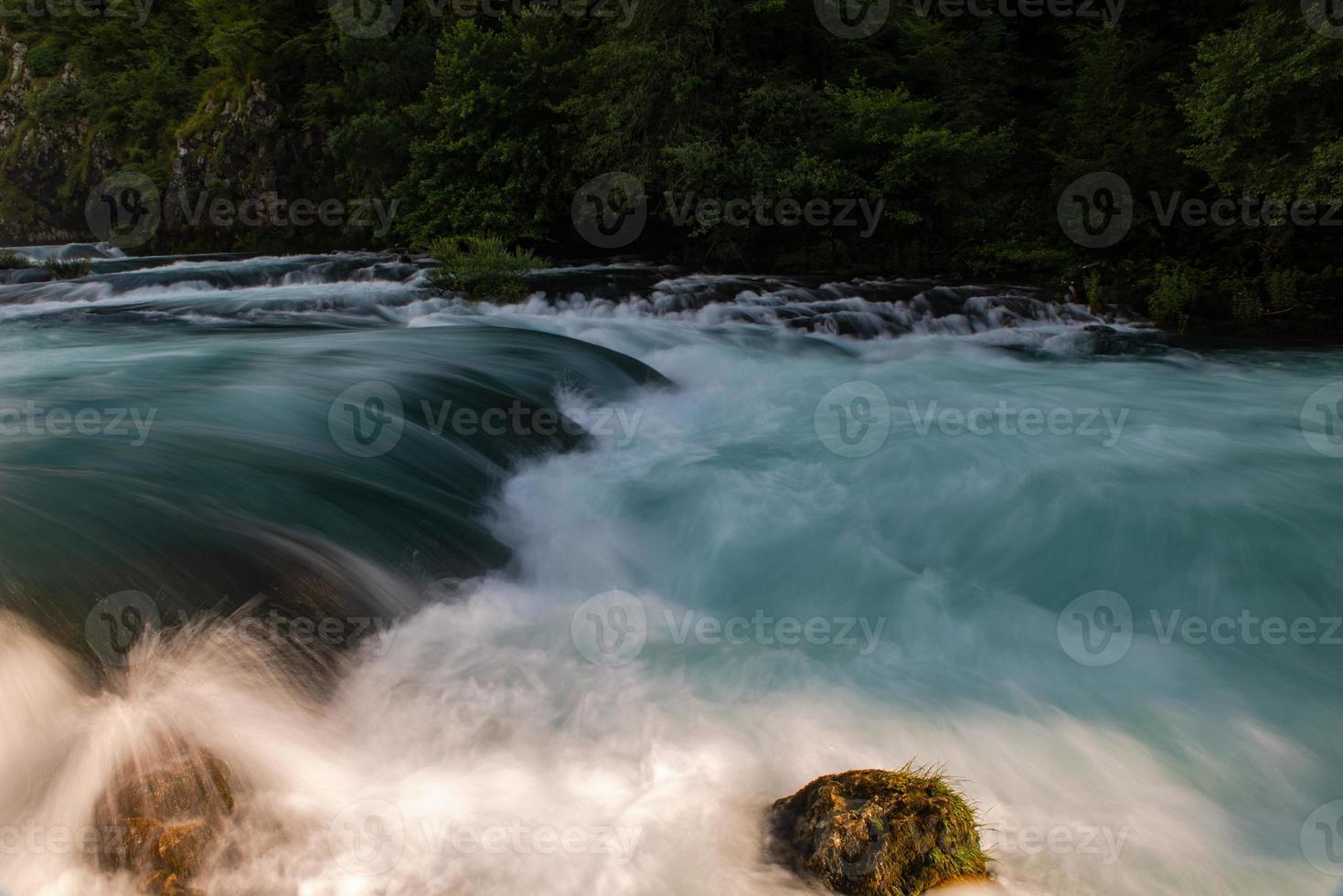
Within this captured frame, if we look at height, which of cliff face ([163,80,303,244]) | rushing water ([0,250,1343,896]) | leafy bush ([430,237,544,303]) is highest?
cliff face ([163,80,303,244])

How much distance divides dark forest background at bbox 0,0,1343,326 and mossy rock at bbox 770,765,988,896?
11.0 m

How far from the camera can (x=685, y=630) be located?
14.4 ft

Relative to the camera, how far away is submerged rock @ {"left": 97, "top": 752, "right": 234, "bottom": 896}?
232 cm

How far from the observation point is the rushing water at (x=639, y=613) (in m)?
2.75

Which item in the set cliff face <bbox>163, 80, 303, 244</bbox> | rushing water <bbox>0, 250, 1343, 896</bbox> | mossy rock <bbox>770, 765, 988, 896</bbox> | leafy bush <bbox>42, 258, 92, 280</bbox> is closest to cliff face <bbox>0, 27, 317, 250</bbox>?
cliff face <bbox>163, 80, 303, 244</bbox>

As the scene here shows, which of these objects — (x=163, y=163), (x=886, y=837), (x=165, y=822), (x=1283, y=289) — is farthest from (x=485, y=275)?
(x=163, y=163)

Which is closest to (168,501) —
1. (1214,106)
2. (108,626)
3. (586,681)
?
(108,626)

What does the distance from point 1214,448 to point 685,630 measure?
207 inches

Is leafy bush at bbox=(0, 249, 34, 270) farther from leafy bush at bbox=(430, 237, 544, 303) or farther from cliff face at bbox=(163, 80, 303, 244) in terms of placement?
leafy bush at bbox=(430, 237, 544, 303)

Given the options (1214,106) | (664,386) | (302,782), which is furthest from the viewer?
(1214,106)

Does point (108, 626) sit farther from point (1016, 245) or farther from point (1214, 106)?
point (1016, 245)

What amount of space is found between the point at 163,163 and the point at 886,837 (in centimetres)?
2864

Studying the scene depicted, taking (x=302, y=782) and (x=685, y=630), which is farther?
(x=685, y=630)

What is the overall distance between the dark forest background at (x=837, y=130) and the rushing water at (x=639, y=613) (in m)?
4.24
